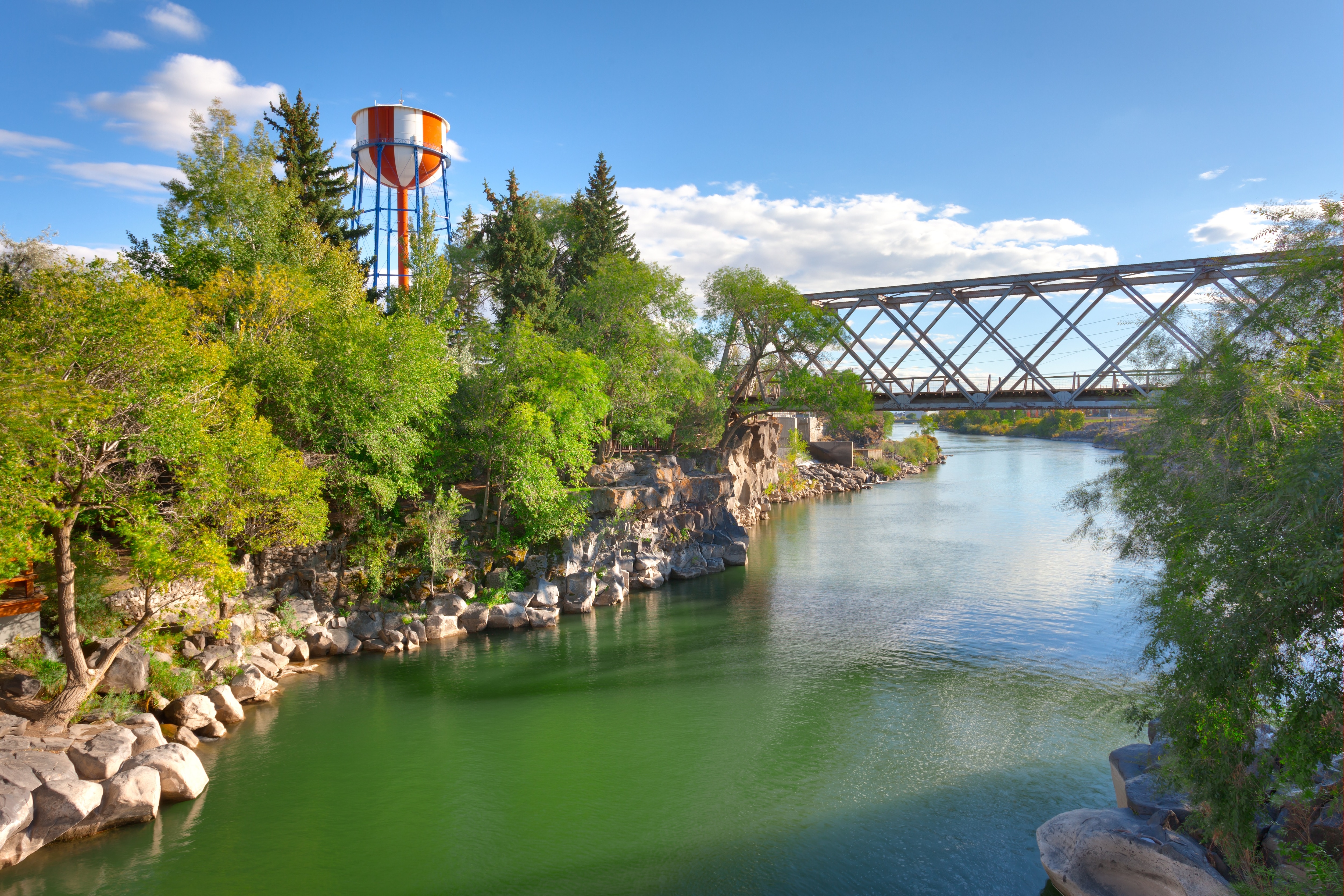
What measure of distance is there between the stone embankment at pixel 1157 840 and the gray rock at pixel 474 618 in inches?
628

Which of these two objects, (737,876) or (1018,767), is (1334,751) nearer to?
Result: (1018,767)

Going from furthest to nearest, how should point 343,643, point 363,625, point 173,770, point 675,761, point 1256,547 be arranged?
point 363,625, point 343,643, point 675,761, point 173,770, point 1256,547

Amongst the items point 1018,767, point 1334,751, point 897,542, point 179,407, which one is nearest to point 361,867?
point 179,407

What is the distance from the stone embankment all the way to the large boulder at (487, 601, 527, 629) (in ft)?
51.0

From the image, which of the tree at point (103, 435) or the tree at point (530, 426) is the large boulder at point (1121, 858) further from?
the tree at point (530, 426)

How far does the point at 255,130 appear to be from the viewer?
24.8 meters

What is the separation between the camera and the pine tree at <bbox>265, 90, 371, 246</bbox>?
2798 centimetres

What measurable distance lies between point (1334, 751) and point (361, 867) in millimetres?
12346

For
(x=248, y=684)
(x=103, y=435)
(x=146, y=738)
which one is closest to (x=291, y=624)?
(x=248, y=684)

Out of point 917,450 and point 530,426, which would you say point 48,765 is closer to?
point 530,426

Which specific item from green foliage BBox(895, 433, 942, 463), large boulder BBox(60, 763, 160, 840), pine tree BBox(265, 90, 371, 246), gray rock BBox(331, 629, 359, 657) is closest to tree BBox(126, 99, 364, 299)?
pine tree BBox(265, 90, 371, 246)

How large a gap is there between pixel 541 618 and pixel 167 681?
32.8 ft

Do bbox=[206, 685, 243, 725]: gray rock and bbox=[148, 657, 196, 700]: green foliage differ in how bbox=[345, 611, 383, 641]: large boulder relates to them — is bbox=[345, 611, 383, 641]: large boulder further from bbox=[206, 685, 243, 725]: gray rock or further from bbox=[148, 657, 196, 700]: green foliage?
bbox=[148, 657, 196, 700]: green foliage

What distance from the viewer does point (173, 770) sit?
1152cm
